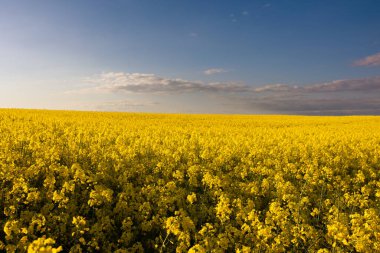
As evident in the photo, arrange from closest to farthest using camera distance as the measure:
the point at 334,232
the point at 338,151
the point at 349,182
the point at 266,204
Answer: the point at 334,232
the point at 266,204
the point at 349,182
the point at 338,151

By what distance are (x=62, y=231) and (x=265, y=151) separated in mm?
9434

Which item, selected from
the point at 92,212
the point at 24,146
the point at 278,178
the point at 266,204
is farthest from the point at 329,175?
the point at 24,146

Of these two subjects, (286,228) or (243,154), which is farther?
(243,154)

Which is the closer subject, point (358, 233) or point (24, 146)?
point (358, 233)

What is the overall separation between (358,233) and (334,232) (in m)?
0.49

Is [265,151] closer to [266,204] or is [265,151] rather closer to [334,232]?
[266,204]

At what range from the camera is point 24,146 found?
464 inches

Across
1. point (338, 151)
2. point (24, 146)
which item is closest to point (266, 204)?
point (338, 151)

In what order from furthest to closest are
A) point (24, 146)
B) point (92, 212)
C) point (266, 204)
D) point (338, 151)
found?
point (338, 151) → point (24, 146) → point (266, 204) → point (92, 212)

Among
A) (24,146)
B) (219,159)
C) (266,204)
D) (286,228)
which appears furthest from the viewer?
(24,146)

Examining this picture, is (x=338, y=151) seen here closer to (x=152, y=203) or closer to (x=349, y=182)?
(x=349, y=182)

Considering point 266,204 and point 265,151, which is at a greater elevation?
point 265,151

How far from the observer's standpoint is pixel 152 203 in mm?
7355

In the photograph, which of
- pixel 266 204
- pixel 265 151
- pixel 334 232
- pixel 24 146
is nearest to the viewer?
pixel 334 232
